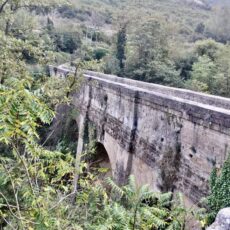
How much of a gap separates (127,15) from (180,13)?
3926 centimetres

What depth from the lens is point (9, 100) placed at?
2871 millimetres

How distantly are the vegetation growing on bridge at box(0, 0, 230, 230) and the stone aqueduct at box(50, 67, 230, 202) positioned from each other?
44 cm

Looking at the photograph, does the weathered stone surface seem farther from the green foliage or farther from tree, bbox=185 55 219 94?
tree, bbox=185 55 219 94

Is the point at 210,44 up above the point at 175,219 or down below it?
above

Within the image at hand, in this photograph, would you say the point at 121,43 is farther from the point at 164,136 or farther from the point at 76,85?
the point at 164,136

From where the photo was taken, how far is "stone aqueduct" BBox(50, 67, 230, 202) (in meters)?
5.83

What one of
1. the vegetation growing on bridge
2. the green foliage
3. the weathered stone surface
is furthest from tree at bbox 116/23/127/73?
the weathered stone surface

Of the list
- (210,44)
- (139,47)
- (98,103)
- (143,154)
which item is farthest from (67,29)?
(143,154)

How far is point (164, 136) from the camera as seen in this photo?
7.31m

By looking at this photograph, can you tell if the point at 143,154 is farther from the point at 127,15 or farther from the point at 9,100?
the point at 127,15

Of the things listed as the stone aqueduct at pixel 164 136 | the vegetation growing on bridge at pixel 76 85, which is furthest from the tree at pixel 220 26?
the stone aqueduct at pixel 164 136

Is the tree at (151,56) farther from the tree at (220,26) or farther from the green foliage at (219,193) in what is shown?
the tree at (220,26)

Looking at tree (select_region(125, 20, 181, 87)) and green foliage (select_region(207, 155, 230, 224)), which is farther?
tree (select_region(125, 20, 181, 87))

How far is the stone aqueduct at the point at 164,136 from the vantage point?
583cm
